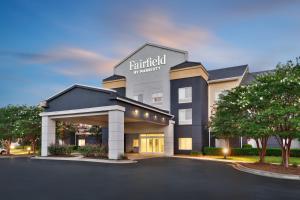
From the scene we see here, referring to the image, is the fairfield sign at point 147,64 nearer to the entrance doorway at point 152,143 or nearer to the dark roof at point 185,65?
the dark roof at point 185,65

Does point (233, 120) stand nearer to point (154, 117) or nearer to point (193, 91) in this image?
point (154, 117)

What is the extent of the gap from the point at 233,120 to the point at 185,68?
16124 mm

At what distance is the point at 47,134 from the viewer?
105ft

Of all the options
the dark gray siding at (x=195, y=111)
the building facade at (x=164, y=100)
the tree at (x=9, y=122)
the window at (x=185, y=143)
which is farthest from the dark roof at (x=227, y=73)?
the tree at (x=9, y=122)

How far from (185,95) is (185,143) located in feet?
22.7

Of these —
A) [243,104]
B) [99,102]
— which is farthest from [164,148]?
[243,104]

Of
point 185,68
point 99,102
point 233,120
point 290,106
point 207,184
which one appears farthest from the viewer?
point 185,68

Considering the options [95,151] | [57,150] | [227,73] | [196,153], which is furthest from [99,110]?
[227,73]

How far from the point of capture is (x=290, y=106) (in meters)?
19.5

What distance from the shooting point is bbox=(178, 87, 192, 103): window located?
129 ft

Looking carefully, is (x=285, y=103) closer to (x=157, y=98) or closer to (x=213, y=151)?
(x=213, y=151)

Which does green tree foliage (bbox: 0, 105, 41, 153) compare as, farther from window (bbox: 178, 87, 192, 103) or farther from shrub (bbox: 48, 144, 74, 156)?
window (bbox: 178, 87, 192, 103)

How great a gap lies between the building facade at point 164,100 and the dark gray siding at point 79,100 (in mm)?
119

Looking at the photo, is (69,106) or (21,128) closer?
(69,106)
